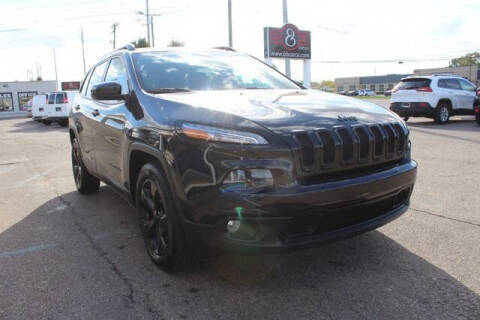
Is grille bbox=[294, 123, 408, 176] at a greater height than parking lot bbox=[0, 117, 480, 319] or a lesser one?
greater

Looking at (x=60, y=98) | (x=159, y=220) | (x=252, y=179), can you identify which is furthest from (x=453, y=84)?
(x=60, y=98)

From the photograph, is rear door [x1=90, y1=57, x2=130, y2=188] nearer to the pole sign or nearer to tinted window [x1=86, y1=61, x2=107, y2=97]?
tinted window [x1=86, y1=61, x2=107, y2=97]

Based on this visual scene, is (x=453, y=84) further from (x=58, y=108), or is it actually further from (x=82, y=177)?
(x=58, y=108)

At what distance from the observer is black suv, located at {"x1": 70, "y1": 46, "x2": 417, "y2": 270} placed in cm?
244

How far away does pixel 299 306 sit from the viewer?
2.57 m

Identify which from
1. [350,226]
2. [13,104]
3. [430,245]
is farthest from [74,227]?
[13,104]

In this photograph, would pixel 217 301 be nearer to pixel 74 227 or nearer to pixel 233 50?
pixel 74 227

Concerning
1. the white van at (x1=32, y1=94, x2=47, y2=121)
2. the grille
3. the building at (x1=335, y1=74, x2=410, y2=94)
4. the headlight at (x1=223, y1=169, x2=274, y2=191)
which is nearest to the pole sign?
the white van at (x1=32, y1=94, x2=47, y2=121)

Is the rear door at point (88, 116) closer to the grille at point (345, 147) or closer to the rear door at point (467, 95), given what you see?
the grille at point (345, 147)

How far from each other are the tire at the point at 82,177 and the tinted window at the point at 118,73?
143 centimetres

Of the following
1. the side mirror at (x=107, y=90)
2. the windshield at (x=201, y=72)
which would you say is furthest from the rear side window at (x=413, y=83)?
the side mirror at (x=107, y=90)

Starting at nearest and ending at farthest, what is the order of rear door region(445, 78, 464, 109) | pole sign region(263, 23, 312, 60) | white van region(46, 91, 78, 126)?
1. rear door region(445, 78, 464, 109)
2. white van region(46, 91, 78, 126)
3. pole sign region(263, 23, 312, 60)

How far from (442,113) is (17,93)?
45.9 meters

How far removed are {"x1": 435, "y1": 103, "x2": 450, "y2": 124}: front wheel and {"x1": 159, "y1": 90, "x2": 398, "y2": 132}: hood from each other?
41.1 feet
